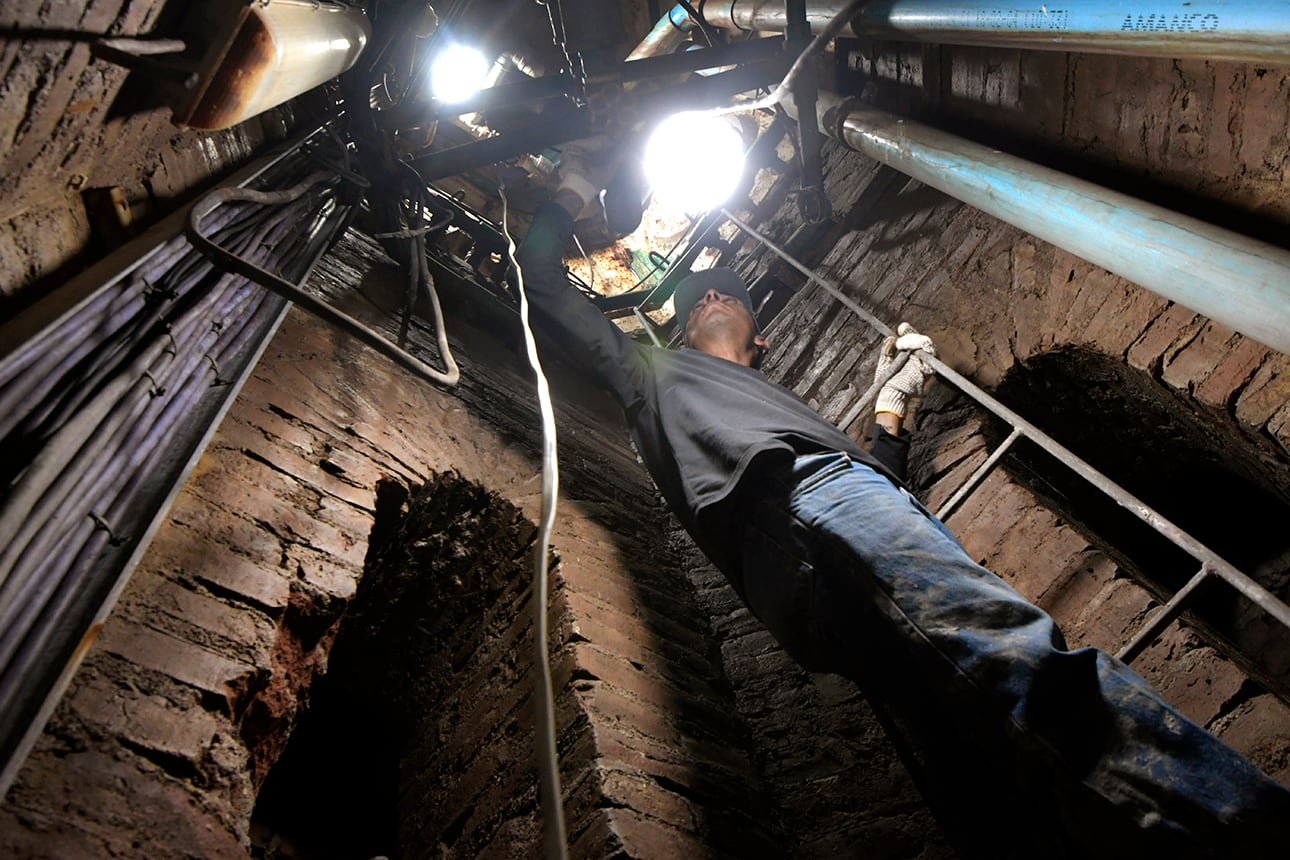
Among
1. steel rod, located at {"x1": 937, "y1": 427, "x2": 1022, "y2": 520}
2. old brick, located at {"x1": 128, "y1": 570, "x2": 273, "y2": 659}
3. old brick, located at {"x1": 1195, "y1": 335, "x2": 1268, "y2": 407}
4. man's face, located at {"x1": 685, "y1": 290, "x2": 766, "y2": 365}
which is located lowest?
old brick, located at {"x1": 128, "y1": 570, "x2": 273, "y2": 659}

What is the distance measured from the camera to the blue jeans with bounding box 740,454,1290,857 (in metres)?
1.28

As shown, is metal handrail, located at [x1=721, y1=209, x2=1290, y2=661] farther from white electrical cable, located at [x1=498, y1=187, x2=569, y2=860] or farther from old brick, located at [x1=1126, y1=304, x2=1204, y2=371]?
white electrical cable, located at [x1=498, y1=187, x2=569, y2=860]

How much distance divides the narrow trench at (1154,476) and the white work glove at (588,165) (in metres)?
2.10

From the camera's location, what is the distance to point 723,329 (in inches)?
130

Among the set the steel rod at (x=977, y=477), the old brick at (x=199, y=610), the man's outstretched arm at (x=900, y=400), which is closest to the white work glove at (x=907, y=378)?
the man's outstretched arm at (x=900, y=400)

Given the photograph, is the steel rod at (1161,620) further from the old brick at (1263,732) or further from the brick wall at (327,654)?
the brick wall at (327,654)

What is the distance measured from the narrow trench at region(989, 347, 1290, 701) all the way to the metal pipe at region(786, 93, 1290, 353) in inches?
22.5

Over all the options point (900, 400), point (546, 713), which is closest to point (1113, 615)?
point (900, 400)

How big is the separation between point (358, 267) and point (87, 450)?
5.96 feet

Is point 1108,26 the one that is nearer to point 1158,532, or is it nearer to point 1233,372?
point 1233,372

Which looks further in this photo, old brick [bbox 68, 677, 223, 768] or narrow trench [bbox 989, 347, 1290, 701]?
narrow trench [bbox 989, 347, 1290, 701]

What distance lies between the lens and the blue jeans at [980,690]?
1276 mm

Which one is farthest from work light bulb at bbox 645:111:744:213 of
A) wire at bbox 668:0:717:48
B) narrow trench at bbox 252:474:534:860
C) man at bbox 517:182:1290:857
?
narrow trench at bbox 252:474:534:860

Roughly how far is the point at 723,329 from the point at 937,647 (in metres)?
2.00
